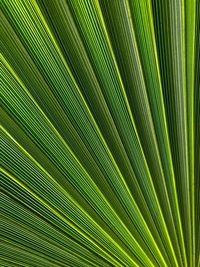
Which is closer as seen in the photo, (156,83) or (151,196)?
(156,83)

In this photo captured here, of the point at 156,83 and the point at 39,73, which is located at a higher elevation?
the point at 156,83

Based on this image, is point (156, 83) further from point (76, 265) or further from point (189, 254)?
point (76, 265)

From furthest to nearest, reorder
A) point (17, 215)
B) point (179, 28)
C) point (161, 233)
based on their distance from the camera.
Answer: point (161, 233)
point (17, 215)
point (179, 28)

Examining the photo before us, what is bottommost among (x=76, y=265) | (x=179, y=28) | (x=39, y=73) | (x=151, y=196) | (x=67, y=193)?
(x=76, y=265)

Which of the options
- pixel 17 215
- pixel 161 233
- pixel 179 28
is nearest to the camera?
pixel 179 28

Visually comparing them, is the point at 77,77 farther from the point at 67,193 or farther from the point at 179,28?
the point at 67,193

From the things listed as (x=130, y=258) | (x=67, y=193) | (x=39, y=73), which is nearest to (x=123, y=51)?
(x=39, y=73)

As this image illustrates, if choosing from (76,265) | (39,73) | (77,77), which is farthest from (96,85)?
(76,265)
